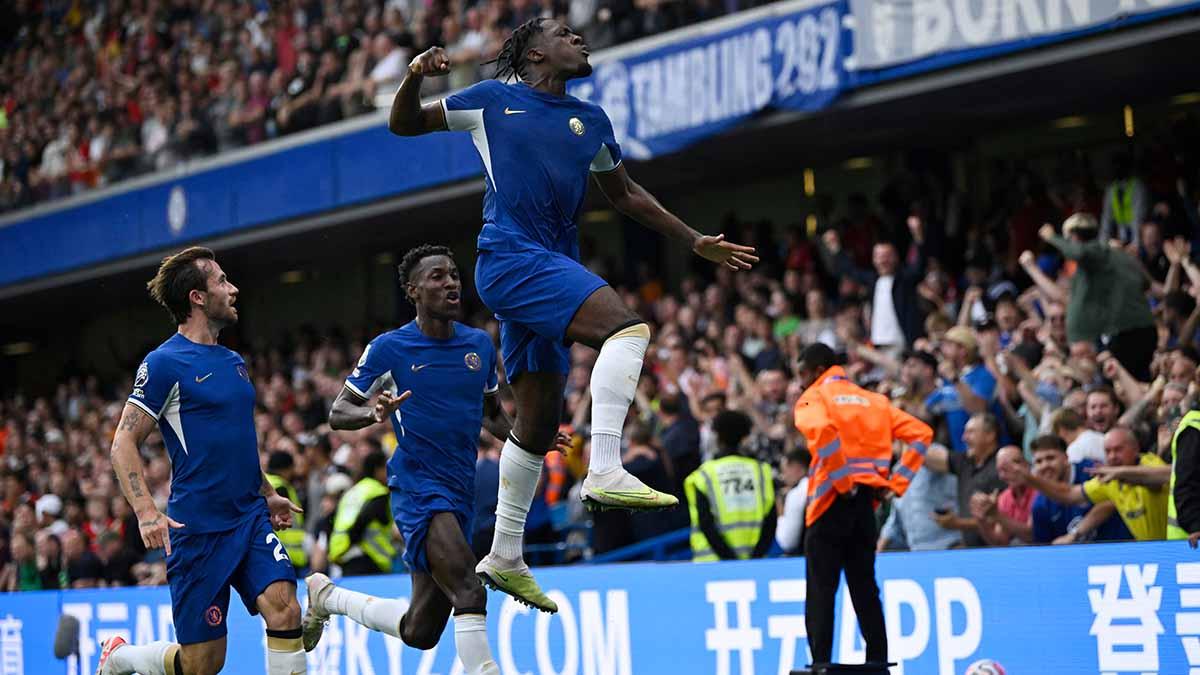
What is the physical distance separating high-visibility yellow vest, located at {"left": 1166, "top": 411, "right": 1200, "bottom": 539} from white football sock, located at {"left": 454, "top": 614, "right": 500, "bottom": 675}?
380 cm

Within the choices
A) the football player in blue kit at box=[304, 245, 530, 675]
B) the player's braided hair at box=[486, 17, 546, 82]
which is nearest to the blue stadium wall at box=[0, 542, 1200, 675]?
the football player in blue kit at box=[304, 245, 530, 675]

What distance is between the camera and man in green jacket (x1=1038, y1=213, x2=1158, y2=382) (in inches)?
520

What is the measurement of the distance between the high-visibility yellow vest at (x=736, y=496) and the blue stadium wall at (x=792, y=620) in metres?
0.65

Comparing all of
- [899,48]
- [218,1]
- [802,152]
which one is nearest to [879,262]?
[899,48]

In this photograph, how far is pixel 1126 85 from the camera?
17203mm

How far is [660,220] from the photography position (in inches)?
309

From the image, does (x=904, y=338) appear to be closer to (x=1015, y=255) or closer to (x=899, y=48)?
(x=1015, y=255)

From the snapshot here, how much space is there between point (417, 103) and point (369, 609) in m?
3.60

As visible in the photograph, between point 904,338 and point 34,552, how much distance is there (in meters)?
10.1

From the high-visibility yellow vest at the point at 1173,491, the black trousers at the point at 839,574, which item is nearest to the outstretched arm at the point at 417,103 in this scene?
the black trousers at the point at 839,574

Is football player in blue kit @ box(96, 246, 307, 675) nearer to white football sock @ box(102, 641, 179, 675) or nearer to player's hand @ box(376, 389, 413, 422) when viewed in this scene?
white football sock @ box(102, 641, 179, 675)

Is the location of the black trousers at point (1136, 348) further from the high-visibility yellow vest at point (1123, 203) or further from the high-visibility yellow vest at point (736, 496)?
the high-visibility yellow vest at point (736, 496)

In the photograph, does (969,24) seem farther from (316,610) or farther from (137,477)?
(137,477)

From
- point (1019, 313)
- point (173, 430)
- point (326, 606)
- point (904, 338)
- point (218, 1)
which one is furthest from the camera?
point (218, 1)
